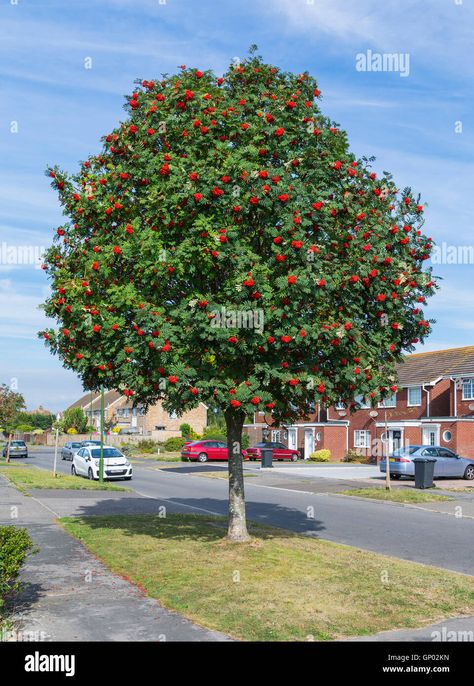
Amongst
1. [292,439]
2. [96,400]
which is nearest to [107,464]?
[292,439]

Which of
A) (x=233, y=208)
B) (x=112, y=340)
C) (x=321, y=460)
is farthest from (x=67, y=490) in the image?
(x=321, y=460)

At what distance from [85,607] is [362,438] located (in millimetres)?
41442

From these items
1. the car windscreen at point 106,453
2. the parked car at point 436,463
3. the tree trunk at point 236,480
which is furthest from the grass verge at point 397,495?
the tree trunk at point 236,480

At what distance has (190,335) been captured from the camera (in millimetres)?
9766

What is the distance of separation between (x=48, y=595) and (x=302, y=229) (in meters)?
6.04

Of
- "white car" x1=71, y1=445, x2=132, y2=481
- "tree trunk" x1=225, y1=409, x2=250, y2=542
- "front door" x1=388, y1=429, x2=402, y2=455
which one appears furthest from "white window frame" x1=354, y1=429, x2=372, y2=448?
"tree trunk" x1=225, y1=409, x2=250, y2=542

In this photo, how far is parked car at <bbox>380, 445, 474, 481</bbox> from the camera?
3009 cm

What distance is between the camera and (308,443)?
5200 cm

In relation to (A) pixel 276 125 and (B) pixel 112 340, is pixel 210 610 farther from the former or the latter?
(A) pixel 276 125

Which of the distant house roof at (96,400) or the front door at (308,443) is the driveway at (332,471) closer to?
the front door at (308,443)

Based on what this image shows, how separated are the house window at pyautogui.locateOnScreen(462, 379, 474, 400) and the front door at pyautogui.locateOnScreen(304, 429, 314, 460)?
1397cm

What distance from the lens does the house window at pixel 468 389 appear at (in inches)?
1582

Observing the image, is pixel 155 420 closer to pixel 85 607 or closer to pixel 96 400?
pixel 96 400

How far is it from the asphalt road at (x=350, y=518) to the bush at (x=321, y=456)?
21.0m
